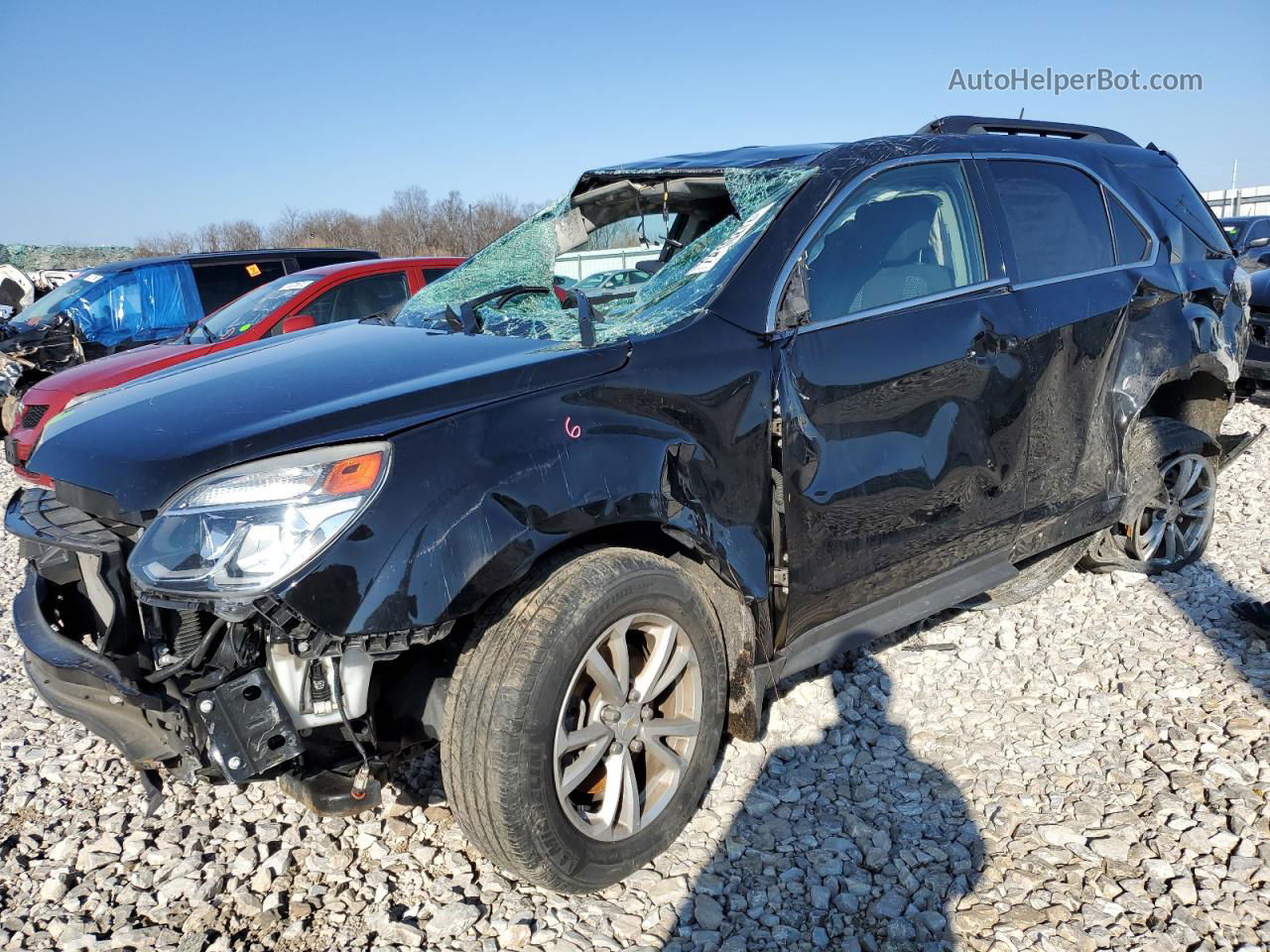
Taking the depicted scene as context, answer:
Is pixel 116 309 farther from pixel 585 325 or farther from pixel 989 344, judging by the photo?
pixel 989 344

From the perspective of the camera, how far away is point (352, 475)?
6.70ft

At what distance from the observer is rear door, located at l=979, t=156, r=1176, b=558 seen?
3.47 meters

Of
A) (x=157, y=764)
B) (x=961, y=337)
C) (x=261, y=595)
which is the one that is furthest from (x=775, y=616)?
(x=157, y=764)

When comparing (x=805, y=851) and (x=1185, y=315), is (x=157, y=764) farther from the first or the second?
Answer: (x=1185, y=315)

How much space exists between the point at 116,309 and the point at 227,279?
1.05m

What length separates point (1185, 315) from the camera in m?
4.05

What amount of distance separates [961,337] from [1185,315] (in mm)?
1587

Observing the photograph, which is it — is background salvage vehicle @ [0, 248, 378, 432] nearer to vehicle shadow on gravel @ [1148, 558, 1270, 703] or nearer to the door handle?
the door handle

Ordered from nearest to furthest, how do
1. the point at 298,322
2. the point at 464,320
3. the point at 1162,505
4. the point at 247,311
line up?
the point at 464,320 → the point at 1162,505 → the point at 298,322 → the point at 247,311

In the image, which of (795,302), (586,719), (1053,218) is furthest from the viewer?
(1053,218)

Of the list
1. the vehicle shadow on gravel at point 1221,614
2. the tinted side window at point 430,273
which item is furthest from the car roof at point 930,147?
the tinted side window at point 430,273

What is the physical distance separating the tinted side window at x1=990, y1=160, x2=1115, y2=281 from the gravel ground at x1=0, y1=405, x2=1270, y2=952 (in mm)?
1594

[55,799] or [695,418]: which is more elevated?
[695,418]

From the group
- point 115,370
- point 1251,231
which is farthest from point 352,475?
point 1251,231
